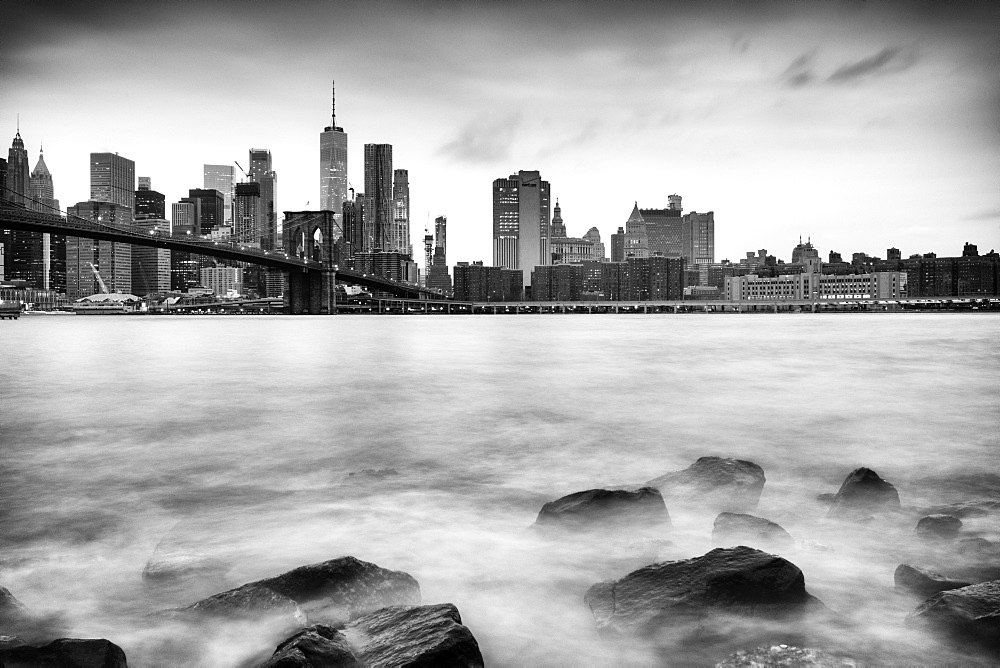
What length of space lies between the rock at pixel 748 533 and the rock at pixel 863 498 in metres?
0.91

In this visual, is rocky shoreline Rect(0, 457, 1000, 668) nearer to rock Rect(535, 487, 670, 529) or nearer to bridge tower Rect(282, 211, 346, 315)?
rock Rect(535, 487, 670, 529)

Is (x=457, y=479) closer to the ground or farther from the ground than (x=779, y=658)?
closer to the ground

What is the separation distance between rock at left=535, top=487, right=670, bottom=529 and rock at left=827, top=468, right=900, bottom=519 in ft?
4.97

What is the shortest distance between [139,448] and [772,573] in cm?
806

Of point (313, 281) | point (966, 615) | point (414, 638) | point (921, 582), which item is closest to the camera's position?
point (414, 638)

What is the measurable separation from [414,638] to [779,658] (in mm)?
1656

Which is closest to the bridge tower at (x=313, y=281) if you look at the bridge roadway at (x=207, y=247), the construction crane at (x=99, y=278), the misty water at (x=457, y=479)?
the bridge roadway at (x=207, y=247)

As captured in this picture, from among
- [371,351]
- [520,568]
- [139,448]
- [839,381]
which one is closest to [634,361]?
[839,381]

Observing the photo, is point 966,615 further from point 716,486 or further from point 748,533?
point 716,486

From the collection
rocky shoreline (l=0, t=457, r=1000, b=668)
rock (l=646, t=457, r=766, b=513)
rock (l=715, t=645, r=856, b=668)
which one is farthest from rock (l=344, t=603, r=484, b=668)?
rock (l=646, t=457, r=766, b=513)

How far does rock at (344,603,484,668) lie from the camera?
2996 mm

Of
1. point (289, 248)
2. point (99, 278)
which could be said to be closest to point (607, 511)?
point (289, 248)

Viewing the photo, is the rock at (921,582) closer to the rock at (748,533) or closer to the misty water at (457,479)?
the misty water at (457,479)

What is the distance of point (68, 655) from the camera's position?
3.07 meters
